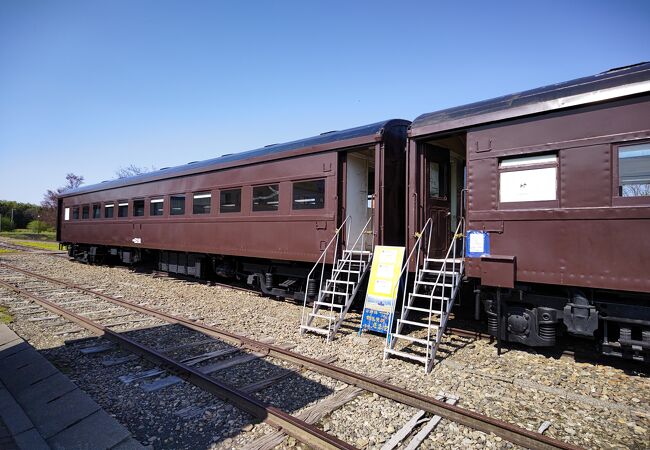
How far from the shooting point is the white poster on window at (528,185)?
5.09m

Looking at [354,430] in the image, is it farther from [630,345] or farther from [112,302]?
[112,302]

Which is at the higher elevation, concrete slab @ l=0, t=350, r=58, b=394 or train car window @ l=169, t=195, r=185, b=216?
train car window @ l=169, t=195, r=185, b=216

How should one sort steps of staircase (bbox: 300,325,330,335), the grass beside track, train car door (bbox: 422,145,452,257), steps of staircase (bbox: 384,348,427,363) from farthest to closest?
the grass beside track
train car door (bbox: 422,145,452,257)
steps of staircase (bbox: 300,325,330,335)
steps of staircase (bbox: 384,348,427,363)

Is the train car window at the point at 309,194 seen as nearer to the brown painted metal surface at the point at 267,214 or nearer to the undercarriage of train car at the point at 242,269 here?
the brown painted metal surface at the point at 267,214

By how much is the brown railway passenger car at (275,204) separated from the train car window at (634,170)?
3.49 meters

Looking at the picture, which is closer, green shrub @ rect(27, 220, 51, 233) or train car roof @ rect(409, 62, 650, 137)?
train car roof @ rect(409, 62, 650, 137)

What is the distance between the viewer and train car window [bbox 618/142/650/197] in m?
4.41

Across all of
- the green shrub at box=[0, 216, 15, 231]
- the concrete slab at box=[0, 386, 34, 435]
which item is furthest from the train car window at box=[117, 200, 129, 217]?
the green shrub at box=[0, 216, 15, 231]

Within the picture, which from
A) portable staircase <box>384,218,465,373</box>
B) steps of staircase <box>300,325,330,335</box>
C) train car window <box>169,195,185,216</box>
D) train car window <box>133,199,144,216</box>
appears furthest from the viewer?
train car window <box>133,199,144,216</box>

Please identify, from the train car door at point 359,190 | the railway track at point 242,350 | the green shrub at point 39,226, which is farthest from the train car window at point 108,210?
the green shrub at point 39,226

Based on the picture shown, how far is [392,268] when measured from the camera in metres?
6.41

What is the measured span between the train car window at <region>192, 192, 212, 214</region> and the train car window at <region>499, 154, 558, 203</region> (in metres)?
7.80

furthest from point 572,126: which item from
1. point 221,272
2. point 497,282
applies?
point 221,272

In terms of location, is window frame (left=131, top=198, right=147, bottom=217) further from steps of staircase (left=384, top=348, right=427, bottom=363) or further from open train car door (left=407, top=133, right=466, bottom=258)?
steps of staircase (left=384, top=348, right=427, bottom=363)
